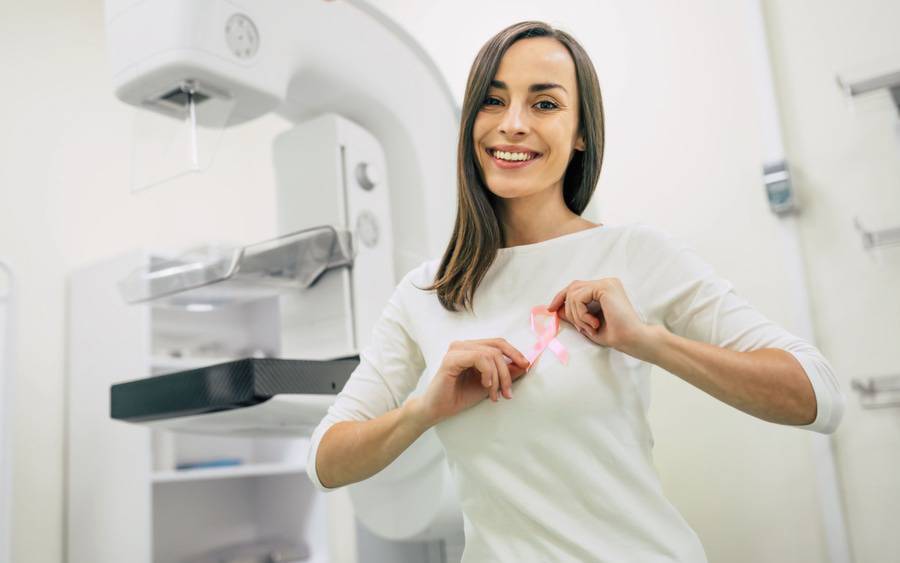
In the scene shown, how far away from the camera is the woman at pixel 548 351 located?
33.4 inches

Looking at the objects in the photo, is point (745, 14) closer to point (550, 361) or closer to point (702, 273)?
point (702, 273)

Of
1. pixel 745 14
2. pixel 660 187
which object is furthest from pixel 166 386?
pixel 745 14

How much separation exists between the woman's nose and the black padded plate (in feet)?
1.54

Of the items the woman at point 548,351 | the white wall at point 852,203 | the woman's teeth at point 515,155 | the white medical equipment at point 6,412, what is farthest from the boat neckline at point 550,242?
the white medical equipment at point 6,412

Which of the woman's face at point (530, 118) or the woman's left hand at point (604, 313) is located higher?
the woman's face at point (530, 118)

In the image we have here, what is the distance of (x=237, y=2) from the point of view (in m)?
1.26

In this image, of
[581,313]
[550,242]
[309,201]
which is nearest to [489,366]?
[581,313]

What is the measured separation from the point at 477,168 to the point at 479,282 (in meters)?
0.15

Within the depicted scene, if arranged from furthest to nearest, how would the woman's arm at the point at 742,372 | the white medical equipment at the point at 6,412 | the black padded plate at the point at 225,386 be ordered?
the white medical equipment at the point at 6,412
the black padded plate at the point at 225,386
the woman's arm at the point at 742,372

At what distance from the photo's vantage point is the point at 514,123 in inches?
38.4

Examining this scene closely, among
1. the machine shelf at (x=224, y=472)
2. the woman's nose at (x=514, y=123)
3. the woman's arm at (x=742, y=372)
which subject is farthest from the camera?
the machine shelf at (x=224, y=472)

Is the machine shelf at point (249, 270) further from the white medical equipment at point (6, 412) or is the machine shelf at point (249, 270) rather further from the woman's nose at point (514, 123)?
the white medical equipment at point (6, 412)

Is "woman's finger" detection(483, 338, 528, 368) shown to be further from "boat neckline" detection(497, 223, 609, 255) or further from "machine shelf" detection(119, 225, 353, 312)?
"machine shelf" detection(119, 225, 353, 312)

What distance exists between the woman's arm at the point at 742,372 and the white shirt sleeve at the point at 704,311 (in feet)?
0.05
